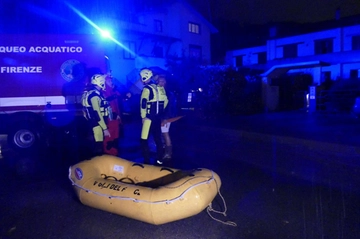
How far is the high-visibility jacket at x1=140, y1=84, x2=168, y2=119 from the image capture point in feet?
22.0

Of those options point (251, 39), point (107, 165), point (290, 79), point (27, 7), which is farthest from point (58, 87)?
point (251, 39)

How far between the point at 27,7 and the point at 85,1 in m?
3.86

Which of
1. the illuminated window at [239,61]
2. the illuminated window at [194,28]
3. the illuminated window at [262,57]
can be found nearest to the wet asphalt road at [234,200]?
the illuminated window at [194,28]

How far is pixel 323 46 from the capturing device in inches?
1196

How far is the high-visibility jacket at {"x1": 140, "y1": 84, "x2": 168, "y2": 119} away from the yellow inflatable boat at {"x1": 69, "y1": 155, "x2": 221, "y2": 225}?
183cm

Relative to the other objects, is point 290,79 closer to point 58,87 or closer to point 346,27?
point 346,27

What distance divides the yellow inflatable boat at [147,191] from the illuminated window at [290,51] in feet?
98.1

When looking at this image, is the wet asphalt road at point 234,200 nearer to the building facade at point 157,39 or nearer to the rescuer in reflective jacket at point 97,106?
the rescuer in reflective jacket at point 97,106

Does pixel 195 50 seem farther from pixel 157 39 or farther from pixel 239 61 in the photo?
pixel 239 61

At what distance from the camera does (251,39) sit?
152ft

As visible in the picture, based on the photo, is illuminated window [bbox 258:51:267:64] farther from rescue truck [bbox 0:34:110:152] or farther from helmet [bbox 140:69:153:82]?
helmet [bbox 140:69:153:82]

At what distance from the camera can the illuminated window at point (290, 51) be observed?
106 feet

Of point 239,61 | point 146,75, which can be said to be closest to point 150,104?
point 146,75

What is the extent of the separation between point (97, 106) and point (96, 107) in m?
0.03
